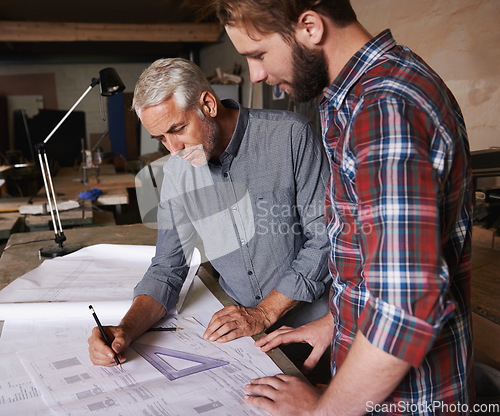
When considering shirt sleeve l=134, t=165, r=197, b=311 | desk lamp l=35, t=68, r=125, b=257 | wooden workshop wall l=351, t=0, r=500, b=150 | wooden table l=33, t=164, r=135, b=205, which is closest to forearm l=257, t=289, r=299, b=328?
shirt sleeve l=134, t=165, r=197, b=311

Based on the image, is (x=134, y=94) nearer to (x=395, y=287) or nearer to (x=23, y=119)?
(x=395, y=287)

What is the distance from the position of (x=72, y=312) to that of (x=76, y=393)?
16.1 inches

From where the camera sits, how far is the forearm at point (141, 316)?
1.10 m

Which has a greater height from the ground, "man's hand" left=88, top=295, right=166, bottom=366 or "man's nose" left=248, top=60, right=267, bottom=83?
"man's nose" left=248, top=60, right=267, bottom=83

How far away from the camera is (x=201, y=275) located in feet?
5.10

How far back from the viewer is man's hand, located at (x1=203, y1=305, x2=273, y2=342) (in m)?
1.09

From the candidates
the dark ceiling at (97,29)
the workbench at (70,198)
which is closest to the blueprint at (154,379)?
the workbench at (70,198)

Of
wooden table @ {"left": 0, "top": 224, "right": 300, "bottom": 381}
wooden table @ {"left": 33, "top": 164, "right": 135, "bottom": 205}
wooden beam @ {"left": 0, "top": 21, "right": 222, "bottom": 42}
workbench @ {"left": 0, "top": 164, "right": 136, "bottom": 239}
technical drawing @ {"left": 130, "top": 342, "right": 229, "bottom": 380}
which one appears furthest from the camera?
wooden beam @ {"left": 0, "top": 21, "right": 222, "bottom": 42}

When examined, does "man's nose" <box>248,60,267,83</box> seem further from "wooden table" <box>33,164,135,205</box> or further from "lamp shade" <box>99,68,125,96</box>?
"wooden table" <box>33,164,135,205</box>

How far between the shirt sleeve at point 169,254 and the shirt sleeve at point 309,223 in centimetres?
31

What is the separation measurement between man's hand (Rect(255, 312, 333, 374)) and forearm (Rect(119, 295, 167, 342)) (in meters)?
0.30

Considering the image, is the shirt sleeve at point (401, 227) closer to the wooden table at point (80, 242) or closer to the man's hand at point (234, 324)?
the man's hand at point (234, 324)

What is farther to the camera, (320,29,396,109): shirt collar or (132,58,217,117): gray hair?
(132,58,217,117): gray hair

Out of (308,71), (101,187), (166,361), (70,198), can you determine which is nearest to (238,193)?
(166,361)
